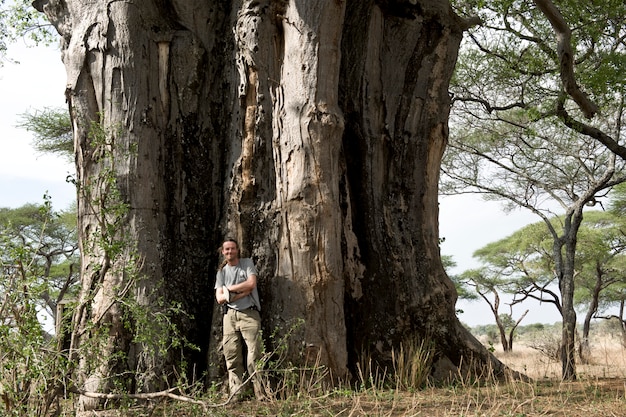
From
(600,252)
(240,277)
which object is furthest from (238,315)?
(600,252)

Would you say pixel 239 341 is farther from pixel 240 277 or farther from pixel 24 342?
pixel 24 342

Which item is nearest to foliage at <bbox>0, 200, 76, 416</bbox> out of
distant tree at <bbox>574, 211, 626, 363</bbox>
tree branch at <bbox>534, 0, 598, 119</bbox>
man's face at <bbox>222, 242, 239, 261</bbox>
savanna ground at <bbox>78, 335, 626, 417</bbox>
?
savanna ground at <bbox>78, 335, 626, 417</bbox>

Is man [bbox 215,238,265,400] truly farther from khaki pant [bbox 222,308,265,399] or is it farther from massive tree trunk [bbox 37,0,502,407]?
massive tree trunk [bbox 37,0,502,407]

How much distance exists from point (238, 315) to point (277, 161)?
1.38 meters

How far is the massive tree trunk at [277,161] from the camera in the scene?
237 inches

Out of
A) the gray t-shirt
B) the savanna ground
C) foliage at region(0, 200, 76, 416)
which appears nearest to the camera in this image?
foliage at region(0, 200, 76, 416)

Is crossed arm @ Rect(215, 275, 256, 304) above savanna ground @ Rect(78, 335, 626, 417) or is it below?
above

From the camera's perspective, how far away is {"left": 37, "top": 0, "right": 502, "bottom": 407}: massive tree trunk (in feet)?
19.8

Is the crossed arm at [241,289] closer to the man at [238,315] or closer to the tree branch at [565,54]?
the man at [238,315]

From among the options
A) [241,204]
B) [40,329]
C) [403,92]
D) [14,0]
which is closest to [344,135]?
[403,92]

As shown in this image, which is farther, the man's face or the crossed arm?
the man's face

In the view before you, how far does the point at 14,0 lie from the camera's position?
9.64 metres

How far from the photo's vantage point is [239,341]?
19.6ft

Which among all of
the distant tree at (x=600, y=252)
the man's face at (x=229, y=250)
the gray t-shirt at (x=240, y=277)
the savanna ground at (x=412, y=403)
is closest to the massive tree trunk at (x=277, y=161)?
the gray t-shirt at (x=240, y=277)
